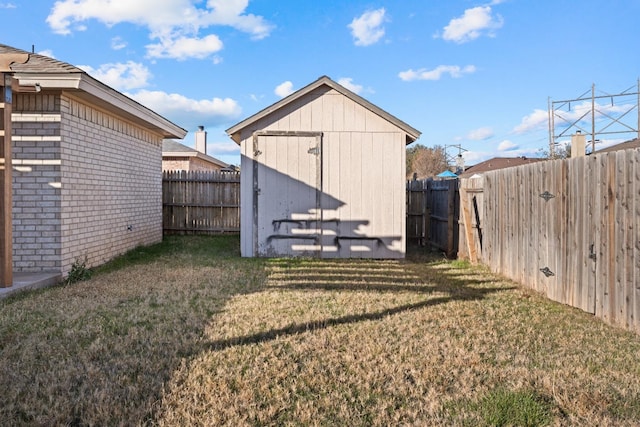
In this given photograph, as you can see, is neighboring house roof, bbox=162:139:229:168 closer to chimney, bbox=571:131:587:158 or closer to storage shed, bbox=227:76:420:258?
storage shed, bbox=227:76:420:258

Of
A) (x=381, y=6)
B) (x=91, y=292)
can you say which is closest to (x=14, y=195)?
(x=91, y=292)

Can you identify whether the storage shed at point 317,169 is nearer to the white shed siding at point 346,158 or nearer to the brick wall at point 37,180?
the white shed siding at point 346,158

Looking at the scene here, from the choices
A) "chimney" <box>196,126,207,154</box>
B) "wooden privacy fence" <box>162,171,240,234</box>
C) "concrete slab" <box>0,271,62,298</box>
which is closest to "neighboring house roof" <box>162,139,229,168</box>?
"chimney" <box>196,126,207,154</box>

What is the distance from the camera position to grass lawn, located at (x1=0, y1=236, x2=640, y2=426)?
2512mm

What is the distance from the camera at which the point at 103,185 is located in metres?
7.78

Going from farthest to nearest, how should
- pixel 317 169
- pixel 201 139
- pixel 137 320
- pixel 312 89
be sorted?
pixel 201 139, pixel 317 169, pixel 312 89, pixel 137 320

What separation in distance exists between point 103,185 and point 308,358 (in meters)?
6.08

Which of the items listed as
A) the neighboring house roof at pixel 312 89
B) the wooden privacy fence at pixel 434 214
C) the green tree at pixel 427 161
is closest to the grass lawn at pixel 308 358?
the wooden privacy fence at pixel 434 214

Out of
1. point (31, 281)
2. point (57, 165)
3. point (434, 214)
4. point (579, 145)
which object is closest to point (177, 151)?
point (434, 214)

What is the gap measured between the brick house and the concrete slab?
113 mm

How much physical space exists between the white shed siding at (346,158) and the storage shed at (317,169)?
20 mm

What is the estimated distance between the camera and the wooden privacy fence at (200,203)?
1262cm

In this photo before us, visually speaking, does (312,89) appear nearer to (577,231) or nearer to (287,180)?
(287,180)

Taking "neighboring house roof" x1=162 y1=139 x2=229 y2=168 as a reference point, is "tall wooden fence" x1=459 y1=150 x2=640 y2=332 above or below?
below
